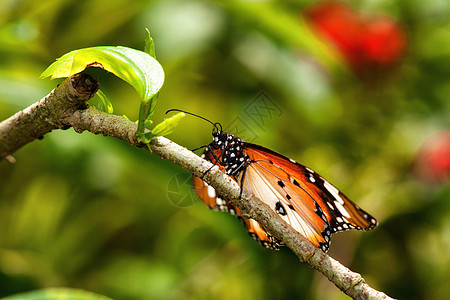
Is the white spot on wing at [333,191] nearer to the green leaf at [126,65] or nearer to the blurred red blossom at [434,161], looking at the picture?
the green leaf at [126,65]

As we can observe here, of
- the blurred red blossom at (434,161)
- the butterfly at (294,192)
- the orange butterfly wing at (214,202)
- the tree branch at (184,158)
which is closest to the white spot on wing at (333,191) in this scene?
the butterfly at (294,192)

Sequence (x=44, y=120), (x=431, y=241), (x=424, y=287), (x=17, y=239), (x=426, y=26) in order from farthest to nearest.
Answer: (x=426, y=26)
(x=431, y=241)
(x=424, y=287)
(x=17, y=239)
(x=44, y=120)

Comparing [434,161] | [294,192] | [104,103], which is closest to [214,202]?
[294,192]

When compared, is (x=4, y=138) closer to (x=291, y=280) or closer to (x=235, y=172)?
(x=235, y=172)

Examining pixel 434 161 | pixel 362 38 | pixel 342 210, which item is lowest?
pixel 342 210

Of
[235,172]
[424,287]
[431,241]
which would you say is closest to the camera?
[235,172]

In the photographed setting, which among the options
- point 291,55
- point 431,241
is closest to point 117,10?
point 291,55

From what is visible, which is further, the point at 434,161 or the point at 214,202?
the point at 434,161

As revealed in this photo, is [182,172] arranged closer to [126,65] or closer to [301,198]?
[301,198]
